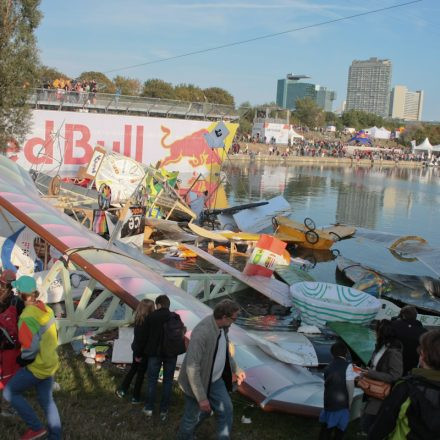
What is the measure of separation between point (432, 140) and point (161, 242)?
13675 centimetres

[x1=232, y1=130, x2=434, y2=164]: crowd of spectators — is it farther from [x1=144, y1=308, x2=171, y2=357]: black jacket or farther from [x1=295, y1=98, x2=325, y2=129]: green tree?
[x1=144, y1=308, x2=171, y2=357]: black jacket

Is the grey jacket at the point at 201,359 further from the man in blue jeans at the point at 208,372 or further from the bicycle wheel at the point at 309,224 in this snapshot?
the bicycle wheel at the point at 309,224

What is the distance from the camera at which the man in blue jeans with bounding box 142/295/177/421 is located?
537cm

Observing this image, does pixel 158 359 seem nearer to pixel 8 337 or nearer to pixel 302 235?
pixel 8 337

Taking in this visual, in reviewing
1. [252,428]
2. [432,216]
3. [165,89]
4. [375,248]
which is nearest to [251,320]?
[252,428]

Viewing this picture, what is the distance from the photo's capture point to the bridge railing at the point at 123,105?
91.6ft

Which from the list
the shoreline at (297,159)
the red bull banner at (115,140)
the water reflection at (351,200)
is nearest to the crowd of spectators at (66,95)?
the red bull banner at (115,140)

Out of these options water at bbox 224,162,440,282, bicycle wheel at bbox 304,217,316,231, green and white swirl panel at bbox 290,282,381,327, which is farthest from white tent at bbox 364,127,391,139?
green and white swirl panel at bbox 290,282,381,327

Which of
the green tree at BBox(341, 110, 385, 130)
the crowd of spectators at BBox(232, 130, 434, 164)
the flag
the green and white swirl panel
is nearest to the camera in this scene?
the green and white swirl panel

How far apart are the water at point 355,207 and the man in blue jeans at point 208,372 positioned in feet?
39.1

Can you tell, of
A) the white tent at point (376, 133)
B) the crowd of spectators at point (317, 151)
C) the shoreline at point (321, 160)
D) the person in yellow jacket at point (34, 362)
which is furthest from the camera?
the white tent at point (376, 133)

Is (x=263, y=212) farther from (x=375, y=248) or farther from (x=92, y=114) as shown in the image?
(x=92, y=114)

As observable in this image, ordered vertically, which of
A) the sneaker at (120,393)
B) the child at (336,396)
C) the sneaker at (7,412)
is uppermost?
the child at (336,396)

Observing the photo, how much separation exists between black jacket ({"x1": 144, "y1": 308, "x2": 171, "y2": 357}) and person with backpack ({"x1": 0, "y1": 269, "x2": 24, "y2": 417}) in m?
1.26
